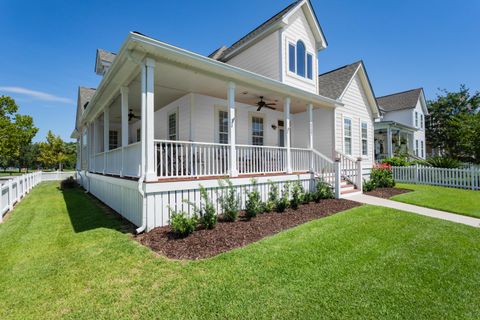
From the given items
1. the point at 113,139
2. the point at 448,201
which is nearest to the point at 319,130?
the point at 448,201

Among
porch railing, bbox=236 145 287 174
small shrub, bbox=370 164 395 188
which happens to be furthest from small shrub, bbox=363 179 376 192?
porch railing, bbox=236 145 287 174

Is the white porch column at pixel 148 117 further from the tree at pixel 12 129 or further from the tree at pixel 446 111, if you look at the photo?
the tree at pixel 446 111

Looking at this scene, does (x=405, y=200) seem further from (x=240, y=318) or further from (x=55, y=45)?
(x=55, y=45)

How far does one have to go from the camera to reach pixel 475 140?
50.8 ft

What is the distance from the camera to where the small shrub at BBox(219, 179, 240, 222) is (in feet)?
19.6

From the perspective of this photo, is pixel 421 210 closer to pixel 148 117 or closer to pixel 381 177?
pixel 381 177

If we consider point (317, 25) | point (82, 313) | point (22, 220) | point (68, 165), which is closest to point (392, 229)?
point (82, 313)

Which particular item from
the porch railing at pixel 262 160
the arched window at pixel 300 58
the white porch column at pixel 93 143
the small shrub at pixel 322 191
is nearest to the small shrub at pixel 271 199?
the porch railing at pixel 262 160

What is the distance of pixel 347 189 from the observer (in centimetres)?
1002

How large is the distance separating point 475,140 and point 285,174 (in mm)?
15611

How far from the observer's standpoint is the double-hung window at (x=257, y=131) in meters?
11.4

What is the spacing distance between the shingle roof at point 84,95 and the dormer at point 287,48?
10351 mm

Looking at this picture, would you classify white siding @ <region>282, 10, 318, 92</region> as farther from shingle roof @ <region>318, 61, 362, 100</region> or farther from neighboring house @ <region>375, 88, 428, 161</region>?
neighboring house @ <region>375, 88, 428, 161</region>

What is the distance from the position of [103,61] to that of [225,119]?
812 centimetres
